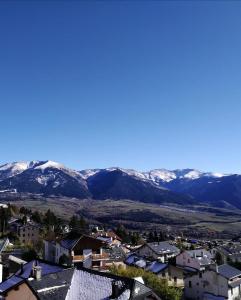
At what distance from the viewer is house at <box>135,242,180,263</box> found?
4860 inches

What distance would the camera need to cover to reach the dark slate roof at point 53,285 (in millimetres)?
40406

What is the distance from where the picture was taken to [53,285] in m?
A: 42.0

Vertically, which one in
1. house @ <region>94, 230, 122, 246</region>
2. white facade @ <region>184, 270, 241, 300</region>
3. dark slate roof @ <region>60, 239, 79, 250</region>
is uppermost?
dark slate roof @ <region>60, 239, 79, 250</region>

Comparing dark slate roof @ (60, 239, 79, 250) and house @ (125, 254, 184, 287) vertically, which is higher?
dark slate roof @ (60, 239, 79, 250)

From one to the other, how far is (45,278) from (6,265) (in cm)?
2978

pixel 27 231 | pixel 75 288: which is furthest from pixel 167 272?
pixel 27 231

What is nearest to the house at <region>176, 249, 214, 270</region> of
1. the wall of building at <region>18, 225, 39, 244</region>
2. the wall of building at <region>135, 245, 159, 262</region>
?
the wall of building at <region>135, 245, 159, 262</region>

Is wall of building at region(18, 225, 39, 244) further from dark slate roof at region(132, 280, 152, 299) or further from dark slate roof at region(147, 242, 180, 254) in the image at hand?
dark slate roof at region(132, 280, 152, 299)

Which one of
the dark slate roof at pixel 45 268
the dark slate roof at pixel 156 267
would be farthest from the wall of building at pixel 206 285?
the dark slate roof at pixel 45 268

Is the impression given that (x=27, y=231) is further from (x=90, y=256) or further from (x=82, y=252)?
(x=90, y=256)

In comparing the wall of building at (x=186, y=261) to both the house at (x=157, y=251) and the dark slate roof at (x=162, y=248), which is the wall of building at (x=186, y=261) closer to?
the house at (x=157, y=251)

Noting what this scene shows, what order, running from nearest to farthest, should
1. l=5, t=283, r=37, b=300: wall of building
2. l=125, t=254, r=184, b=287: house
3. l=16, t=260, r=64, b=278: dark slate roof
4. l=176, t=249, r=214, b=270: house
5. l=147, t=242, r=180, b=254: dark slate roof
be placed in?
l=5, t=283, r=37, b=300: wall of building < l=16, t=260, r=64, b=278: dark slate roof < l=125, t=254, r=184, b=287: house < l=176, t=249, r=214, b=270: house < l=147, t=242, r=180, b=254: dark slate roof

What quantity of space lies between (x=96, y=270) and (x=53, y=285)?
1500 centimetres

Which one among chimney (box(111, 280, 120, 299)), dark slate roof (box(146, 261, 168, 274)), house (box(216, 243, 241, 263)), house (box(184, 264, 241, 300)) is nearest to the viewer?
chimney (box(111, 280, 120, 299))
